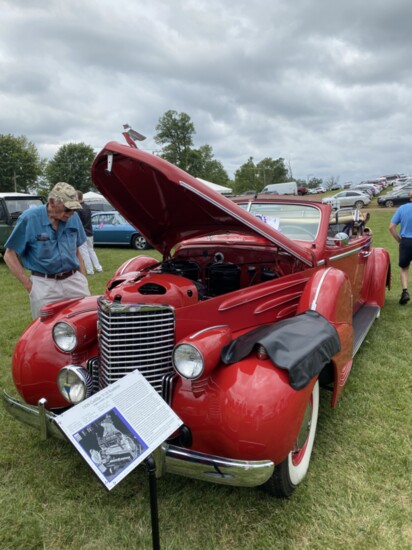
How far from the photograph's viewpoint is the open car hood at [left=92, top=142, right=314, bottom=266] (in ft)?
7.75

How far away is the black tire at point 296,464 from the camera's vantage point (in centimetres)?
218

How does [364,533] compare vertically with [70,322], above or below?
below

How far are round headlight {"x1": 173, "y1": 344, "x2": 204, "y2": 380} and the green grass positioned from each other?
2.81 ft

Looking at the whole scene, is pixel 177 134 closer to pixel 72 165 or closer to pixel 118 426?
pixel 72 165

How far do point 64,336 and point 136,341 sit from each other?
0.59 metres

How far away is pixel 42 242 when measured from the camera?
3.48 meters

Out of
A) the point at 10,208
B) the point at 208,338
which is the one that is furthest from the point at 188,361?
the point at 10,208

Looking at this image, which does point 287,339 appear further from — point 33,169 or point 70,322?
point 33,169

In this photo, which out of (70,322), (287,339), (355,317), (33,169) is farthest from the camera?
(33,169)

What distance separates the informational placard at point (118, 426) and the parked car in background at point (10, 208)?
1053 cm

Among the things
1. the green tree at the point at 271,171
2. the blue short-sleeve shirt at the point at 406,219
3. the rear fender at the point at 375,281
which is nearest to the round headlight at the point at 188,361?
the rear fender at the point at 375,281

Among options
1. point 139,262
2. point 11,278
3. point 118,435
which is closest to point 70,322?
point 118,435

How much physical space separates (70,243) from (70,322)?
132cm

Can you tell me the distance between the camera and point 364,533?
206 centimetres
